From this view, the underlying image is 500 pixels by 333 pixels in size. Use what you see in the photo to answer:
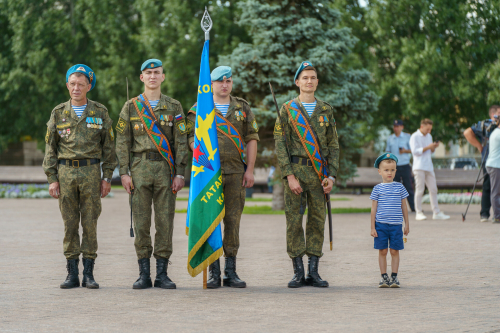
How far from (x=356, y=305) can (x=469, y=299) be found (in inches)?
38.4

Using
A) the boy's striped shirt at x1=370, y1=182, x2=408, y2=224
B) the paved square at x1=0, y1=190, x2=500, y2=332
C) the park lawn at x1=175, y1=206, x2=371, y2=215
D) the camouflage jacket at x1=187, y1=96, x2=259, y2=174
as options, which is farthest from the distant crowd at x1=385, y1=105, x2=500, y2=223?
the camouflage jacket at x1=187, y1=96, x2=259, y2=174

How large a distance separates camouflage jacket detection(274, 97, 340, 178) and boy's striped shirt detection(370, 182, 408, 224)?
1.55 feet

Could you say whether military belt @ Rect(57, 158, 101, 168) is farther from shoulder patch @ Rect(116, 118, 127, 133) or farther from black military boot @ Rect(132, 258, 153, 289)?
black military boot @ Rect(132, 258, 153, 289)

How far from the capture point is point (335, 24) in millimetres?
15562

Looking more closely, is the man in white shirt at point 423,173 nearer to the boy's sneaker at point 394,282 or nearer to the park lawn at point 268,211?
the park lawn at point 268,211

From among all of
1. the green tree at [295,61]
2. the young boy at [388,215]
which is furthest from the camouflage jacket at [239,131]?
the green tree at [295,61]

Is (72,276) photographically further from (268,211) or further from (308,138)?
(268,211)

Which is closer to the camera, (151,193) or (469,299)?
(469,299)

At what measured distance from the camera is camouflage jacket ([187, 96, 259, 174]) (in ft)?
20.3

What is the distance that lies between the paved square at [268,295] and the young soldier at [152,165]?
0.42 meters

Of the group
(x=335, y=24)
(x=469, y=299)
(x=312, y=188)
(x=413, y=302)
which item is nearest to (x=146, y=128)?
(x=312, y=188)

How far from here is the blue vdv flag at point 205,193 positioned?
606cm

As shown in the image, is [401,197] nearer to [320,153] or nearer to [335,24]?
[320,153]

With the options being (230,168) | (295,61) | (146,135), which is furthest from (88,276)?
(295,61)
